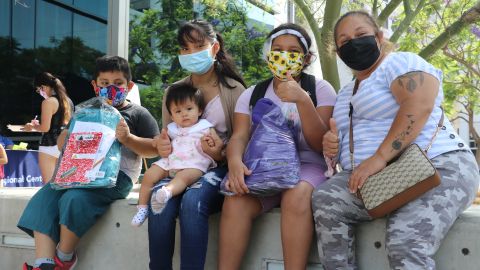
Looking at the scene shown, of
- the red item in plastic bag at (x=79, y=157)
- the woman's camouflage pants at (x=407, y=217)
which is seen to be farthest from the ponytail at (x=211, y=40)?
the woman's camouflage pants at (x=407, y=217)

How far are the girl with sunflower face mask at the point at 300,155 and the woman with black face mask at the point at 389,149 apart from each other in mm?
121

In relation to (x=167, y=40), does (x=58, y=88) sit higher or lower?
lower

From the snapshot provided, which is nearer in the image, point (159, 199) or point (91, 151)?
point (159, 199)

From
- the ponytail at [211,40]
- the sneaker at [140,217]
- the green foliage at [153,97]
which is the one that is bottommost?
the sneaker at [140,217]

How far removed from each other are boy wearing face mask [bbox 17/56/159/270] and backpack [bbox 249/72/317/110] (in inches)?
31.8

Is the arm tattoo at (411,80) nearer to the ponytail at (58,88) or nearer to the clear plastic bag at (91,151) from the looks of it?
the clear plastic bag at (91,151)

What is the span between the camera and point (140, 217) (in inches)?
125

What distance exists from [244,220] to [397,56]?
4.10ft

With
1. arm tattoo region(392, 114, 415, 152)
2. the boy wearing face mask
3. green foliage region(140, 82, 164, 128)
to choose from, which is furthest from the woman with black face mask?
green foliage region(140, 82, 164, 128)

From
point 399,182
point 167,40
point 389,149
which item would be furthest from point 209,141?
point 167,40

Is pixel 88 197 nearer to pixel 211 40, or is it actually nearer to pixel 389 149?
pixel 211 40

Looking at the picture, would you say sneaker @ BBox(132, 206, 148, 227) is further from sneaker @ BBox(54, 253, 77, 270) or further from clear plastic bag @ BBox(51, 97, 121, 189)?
sneaker @ BBox(54, 253, 77, 270)

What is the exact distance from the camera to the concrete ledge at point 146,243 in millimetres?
2734

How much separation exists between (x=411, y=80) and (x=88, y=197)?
214cm
